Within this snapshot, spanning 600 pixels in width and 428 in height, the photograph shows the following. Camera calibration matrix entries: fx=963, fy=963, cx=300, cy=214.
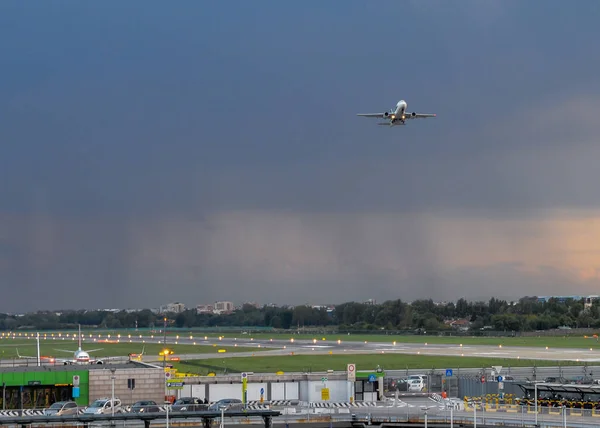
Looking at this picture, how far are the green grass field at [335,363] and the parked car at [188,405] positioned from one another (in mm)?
37424

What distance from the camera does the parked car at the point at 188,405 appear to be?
212 feet

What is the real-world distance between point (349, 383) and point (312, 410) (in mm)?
12749

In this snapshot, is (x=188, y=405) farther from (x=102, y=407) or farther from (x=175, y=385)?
(x=175, y=385)

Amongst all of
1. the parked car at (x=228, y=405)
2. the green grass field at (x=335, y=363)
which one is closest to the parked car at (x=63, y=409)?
the parked car at (x=228, y=405)

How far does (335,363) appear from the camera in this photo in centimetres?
12256

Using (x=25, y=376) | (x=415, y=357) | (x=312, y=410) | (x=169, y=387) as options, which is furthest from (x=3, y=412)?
(x=415, y=357)

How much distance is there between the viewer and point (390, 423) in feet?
206

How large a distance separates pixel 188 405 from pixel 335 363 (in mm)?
59612

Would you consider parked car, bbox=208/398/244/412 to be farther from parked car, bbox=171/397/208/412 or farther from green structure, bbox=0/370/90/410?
green structure, bbox=0/370/90/410

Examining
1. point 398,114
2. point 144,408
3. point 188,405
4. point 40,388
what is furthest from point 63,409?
point 398,114

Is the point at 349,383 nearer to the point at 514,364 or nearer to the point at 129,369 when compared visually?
the point at 129,369

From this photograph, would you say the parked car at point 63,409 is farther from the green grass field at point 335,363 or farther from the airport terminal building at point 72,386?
the green grass field at point 335,363

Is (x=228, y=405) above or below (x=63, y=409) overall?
above

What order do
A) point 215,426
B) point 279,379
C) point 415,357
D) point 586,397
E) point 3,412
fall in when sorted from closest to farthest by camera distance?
point 215,426 < point 3,412 < point 586,397 < point 279,379 < point 415,357
